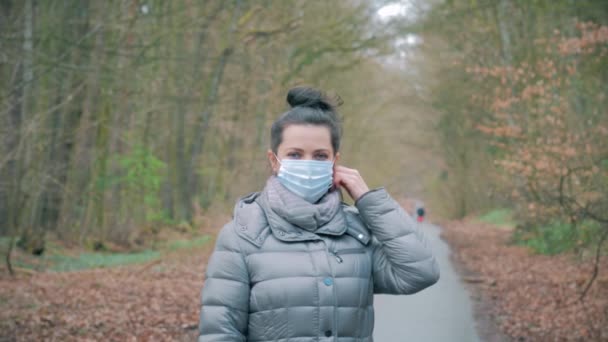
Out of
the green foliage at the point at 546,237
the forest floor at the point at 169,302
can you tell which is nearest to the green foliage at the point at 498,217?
the green foliage at the point at 546,237

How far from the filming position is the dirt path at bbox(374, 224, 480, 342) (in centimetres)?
888

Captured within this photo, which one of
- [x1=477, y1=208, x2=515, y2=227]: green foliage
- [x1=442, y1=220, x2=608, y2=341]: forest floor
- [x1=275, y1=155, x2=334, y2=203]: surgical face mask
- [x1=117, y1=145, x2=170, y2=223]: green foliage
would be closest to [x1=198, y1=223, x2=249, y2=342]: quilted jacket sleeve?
[x1=275, y1=155, x2=334, y2=203]: surgical face mask

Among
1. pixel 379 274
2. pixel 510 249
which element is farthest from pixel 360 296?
pixel 510 249

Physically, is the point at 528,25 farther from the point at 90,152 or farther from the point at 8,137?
the point at 8,137

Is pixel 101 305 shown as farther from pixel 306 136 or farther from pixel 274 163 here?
pixel 306 136

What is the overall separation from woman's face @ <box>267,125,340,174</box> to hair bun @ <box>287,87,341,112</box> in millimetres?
127

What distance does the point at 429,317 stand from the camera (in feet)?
33.4

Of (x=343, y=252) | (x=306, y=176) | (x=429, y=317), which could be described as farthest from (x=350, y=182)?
(x=429, y=317)

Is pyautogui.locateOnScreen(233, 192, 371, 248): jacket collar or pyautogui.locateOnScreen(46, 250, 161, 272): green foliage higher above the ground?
pyautogui.locateOnScreen(233, 192, 371, 248): jacket collar

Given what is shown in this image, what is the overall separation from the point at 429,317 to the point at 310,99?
24.7 ft

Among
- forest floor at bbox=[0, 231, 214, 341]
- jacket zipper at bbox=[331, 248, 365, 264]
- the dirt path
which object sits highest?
jacket zipper at bbox=[331, 248, 365, 264]

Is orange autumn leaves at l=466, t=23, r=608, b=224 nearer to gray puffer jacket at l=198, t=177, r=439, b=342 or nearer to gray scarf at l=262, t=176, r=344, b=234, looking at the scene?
gray puffer jacket at l=198, t=177, r=439, b=342

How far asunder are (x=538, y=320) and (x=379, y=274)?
7.47m

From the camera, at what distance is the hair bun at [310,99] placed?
332 centimetres
